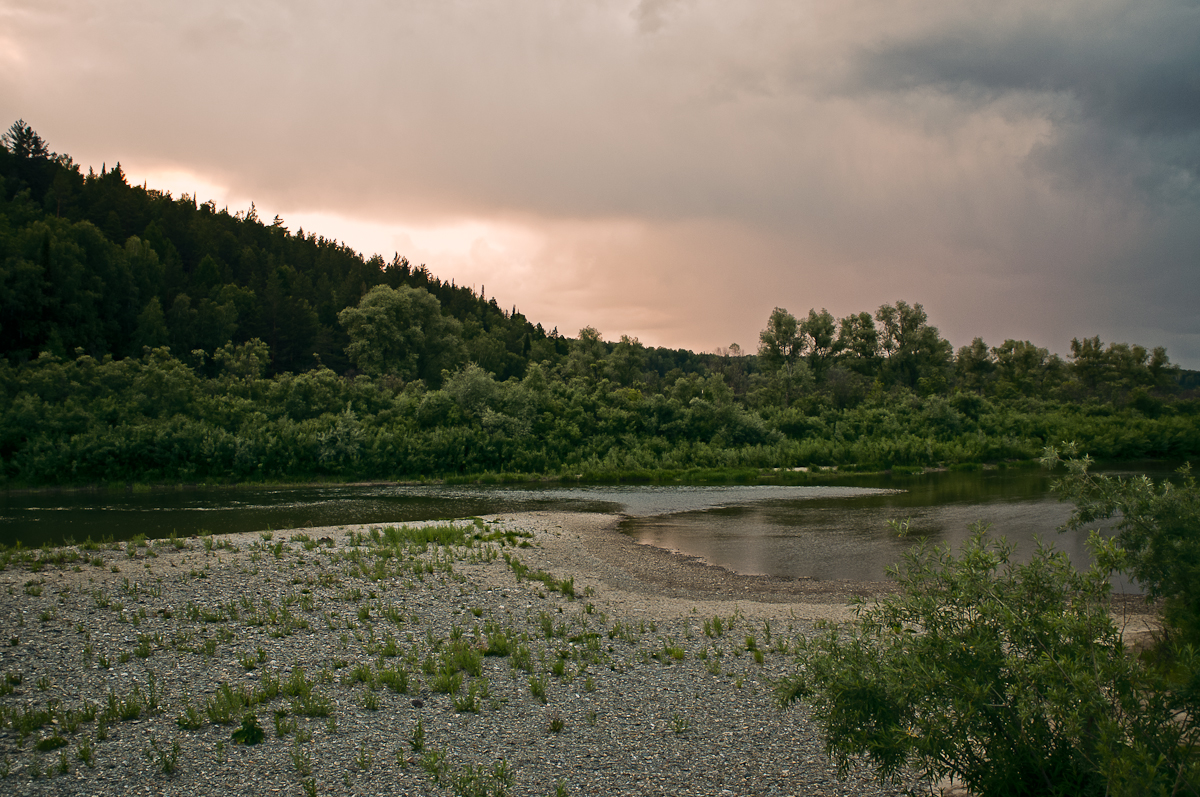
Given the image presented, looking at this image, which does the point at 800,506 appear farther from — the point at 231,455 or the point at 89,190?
the point at 89,190

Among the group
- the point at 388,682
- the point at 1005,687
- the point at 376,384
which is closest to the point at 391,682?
→ the point at 388,682

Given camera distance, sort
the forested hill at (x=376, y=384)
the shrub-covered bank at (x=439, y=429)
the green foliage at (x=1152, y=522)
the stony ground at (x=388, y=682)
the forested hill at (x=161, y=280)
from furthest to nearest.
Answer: the forested hill at (x=161, y=280) < the forested hill at (x=376, y=384) < the shrub-covered bank at (x=439, y=429) < the stony ground at (x=388, y=682) < the green foliage at (x=1152, y=522)

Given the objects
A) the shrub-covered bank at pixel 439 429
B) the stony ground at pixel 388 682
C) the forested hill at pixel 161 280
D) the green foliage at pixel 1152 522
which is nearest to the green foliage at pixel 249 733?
the stony ground at pixel 388 682

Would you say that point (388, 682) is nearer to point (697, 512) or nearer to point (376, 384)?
point (697, 512)

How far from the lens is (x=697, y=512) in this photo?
3788 cm

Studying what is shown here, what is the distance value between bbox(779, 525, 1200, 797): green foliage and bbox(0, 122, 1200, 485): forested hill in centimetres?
5268

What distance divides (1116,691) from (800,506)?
117 ft

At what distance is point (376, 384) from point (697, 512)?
4636 cm

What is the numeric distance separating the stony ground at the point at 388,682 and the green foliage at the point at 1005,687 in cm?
259

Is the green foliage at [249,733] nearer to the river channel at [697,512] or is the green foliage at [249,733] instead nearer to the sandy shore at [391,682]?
the sandy shore at [391,682]

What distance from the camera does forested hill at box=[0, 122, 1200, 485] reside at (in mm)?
53469

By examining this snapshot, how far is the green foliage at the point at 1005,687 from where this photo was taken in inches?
179

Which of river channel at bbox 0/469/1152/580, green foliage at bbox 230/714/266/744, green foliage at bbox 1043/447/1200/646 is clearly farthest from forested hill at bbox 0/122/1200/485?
green foliage at bbox 1043/447/1200/646

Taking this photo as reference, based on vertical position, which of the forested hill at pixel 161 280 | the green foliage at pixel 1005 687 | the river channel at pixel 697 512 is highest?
the forested hill at pixel 161 280
